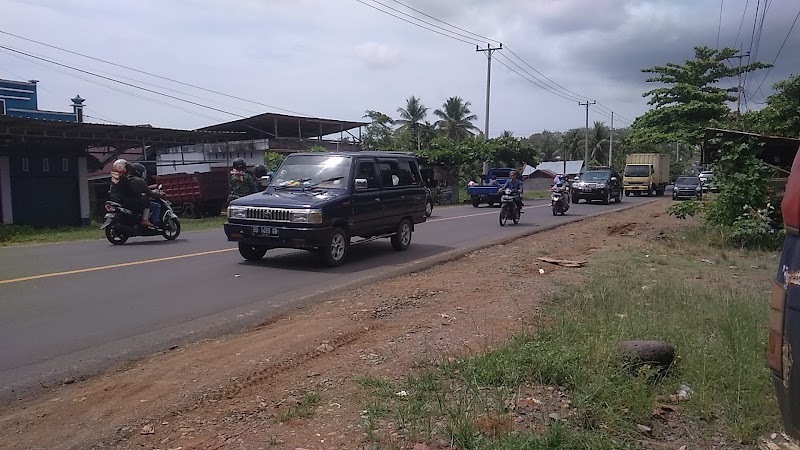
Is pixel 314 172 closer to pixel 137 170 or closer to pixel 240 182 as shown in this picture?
pixel 137 170

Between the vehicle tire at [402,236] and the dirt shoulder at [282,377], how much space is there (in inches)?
157

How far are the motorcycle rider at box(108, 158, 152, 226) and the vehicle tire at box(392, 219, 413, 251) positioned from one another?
17.5 ft

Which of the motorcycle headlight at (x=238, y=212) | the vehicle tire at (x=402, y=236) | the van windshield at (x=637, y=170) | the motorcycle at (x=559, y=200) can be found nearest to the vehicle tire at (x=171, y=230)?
the motorcycle headlight at (x=238, y=212)

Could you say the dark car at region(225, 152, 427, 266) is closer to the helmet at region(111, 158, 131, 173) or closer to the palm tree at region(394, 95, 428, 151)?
the helmet at region(111, 158, 131, 173)

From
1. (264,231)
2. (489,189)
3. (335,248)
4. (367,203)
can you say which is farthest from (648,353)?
(489,189)

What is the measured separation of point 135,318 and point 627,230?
14110mm

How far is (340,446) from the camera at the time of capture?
343 cm

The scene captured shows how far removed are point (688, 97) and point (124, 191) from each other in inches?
1335

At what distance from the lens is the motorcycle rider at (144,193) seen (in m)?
13.1

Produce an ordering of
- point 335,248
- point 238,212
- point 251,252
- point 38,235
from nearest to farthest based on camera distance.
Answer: point 238,212
point 335,248
point 251,252
point 38,235

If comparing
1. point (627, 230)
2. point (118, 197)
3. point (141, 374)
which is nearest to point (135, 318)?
point (141, 374)

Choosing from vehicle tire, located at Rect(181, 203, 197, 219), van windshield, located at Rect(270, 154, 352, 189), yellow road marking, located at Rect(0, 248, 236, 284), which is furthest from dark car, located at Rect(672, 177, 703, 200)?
yellow road marking, located at Rect(0, 248, 236, 284)

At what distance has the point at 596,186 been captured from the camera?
3105 cm

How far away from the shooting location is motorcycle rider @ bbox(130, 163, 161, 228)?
42.9 feet
